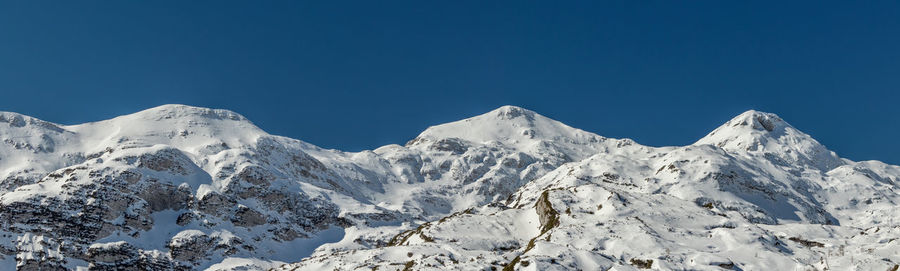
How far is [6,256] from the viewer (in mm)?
176875

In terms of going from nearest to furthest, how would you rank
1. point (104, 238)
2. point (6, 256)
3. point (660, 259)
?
point (660, 259)
point (6, 256)
point (104, 238)

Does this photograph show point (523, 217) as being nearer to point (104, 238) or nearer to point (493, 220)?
point (493, 220)

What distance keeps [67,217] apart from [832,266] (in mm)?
184173

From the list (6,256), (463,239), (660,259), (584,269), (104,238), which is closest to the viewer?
(584,269)

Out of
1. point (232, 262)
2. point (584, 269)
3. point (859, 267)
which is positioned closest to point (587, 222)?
point (584, 269)

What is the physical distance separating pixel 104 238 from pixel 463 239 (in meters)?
124

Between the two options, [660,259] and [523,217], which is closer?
[660,259]

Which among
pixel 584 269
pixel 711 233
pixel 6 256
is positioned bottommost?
pixel 584 269

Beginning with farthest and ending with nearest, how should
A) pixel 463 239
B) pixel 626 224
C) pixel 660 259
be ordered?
pixel 463 239
pixel 626 224
pixel 660 259

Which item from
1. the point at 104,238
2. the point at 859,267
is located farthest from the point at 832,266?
the point at 104,238

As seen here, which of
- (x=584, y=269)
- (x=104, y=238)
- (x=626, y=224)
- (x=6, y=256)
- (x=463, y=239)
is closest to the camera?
(x=584, y=269)

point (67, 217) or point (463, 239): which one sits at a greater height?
point (67, 217)

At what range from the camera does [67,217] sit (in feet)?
643

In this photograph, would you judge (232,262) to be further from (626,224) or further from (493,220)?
(626,224)
